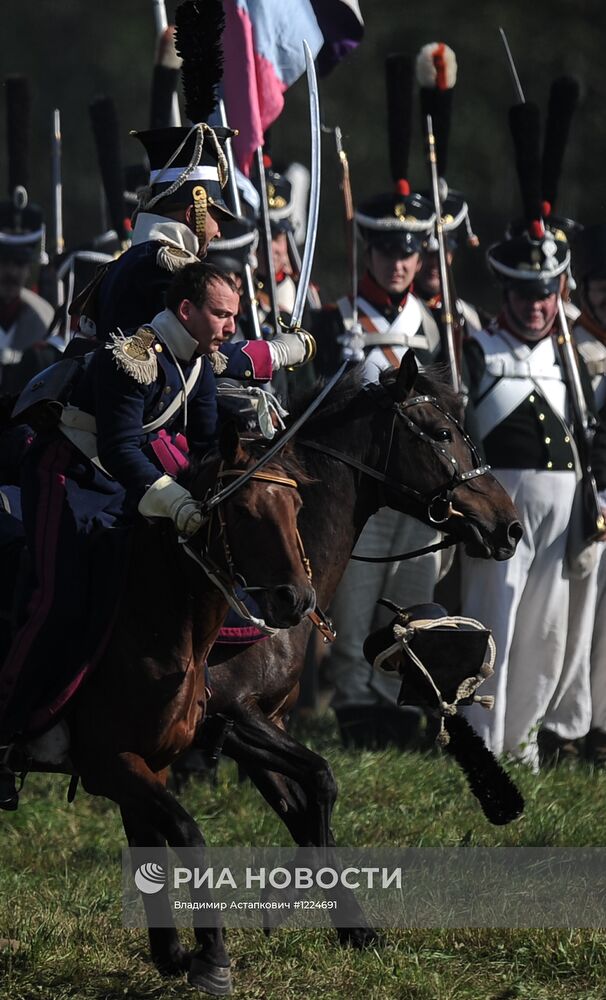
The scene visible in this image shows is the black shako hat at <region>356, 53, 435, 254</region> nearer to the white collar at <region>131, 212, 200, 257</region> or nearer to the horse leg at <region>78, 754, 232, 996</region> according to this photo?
the white collar at <region>131, 212, 200, 257</region>

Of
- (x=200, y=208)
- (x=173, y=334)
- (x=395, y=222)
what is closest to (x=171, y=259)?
(x=173, y=334)

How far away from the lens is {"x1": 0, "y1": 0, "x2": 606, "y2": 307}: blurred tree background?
800 inches

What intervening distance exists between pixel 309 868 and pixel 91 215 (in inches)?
636

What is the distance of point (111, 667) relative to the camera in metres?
5.98

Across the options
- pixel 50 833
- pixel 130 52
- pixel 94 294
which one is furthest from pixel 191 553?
pixel 130 52

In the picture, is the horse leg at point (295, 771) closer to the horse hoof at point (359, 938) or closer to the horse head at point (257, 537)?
the horse hoof at point (359, 938)

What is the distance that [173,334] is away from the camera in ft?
20.0

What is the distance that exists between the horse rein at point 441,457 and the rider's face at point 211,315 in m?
0.68

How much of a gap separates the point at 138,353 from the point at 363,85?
55.6ft

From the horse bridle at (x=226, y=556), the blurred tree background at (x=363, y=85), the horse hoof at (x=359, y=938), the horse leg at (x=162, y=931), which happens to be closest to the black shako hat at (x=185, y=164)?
the horse bridle at (x=226, y=556)

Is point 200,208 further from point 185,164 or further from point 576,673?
point 576,673

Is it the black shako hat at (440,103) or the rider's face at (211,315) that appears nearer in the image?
the rider's face at (211,315)

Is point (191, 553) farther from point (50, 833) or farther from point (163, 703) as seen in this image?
point (50, 833)

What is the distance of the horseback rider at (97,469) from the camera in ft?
19.6
